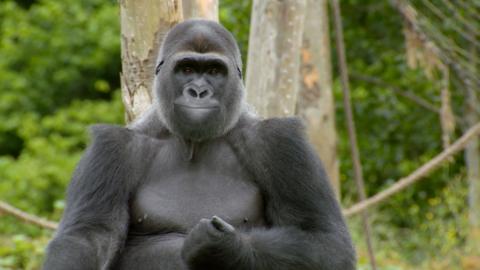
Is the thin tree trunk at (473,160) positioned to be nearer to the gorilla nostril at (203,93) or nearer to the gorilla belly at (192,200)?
the gorilla belly at (192,200)

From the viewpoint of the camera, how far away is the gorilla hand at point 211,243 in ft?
10.5

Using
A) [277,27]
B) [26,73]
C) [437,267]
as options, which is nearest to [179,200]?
[277,27]

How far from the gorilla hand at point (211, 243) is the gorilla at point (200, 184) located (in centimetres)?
2

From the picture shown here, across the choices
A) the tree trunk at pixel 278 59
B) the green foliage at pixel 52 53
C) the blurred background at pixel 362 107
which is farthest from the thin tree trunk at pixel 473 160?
the green foliage at pixel 52 53

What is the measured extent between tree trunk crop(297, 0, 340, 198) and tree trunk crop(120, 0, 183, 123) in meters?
2.35

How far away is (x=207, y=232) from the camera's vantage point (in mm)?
3207

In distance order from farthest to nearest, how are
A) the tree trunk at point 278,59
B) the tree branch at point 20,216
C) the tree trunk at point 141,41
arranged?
the tree branch at point 20,216
the tree trunk at point 278,59
the tree trunk at point 141,41

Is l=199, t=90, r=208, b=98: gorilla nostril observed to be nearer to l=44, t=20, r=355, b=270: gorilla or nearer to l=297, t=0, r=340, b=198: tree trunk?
l=44, t=20, r=355, b=270: gorilla

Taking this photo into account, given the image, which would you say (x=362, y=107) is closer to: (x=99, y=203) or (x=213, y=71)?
(x=213, y=71)

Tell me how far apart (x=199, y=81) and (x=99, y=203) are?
615 mm

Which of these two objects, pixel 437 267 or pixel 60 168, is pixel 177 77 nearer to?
pixel 437 267

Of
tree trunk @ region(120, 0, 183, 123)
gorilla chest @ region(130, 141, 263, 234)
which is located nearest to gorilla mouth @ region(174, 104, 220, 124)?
gorilla chest @ region(130, 141, 263, 234)

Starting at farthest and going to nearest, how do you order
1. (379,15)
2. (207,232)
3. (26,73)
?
(26,73)
(379,15)
(207,232)

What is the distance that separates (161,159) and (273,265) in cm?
65
